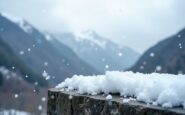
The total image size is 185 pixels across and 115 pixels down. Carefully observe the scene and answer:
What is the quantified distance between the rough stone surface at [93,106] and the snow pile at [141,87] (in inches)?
2.9

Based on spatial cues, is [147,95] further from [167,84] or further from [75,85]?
[75,85]

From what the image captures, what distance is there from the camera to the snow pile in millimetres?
2590

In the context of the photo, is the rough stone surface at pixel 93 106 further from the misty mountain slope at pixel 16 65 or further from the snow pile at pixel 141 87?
the misty mountain slope at pixel 16 65

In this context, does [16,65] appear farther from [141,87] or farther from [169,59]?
[141,87]

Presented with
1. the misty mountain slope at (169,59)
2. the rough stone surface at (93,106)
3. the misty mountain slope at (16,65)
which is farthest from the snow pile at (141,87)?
the misty mountain slope at (16,65)

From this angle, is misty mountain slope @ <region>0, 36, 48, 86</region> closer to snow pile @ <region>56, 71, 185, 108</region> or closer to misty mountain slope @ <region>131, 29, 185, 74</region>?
misty mountain slope @ <region>131, 29, 185, 74</region>

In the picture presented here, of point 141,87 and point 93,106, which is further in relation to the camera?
point 93,106

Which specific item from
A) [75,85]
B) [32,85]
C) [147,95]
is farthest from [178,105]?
[32,85]

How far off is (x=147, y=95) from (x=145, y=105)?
0.11 meters

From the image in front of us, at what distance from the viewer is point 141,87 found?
2982mm

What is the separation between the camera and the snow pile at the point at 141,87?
2590 millimetres

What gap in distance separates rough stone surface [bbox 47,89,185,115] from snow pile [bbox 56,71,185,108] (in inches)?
2.9

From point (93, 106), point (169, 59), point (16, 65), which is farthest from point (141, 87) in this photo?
point (169, 59)

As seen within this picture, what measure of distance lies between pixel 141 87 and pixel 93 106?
1.86 ft
